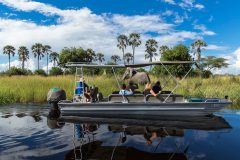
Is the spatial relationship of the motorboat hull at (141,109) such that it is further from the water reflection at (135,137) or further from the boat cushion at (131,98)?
the boat cushion at (131,98)

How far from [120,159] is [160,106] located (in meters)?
7.40

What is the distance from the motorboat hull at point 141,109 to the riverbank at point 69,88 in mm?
7438

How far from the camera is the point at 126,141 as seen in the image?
1149cm

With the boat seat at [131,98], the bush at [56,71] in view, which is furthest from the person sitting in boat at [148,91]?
the bush at [56,71]

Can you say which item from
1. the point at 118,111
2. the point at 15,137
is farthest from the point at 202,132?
the point at 15,137

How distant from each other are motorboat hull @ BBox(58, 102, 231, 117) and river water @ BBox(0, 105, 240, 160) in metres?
0.52

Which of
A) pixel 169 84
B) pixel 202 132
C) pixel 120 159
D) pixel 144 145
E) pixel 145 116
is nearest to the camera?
pixel 120 159

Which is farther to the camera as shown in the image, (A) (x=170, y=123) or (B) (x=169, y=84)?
(B) (x=169, y=84)

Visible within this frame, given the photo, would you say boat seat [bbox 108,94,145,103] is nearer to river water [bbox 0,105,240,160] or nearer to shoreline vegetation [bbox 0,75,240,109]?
river water [bbox 0,105,240,160]

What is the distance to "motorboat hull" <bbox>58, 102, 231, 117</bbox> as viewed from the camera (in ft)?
52.7

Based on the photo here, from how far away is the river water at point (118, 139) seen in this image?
966 centimetres

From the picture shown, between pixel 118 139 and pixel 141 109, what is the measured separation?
189 inches

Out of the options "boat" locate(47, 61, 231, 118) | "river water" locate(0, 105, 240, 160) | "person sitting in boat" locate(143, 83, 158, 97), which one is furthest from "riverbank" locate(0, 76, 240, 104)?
"river water" locate(0, 105, 240, 160)

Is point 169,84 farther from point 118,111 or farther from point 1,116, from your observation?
point 1,116
